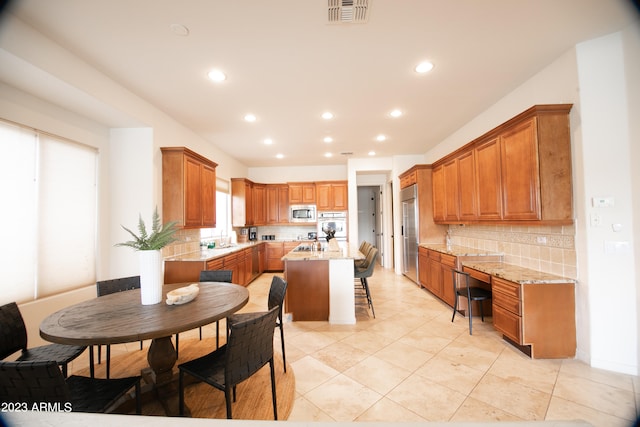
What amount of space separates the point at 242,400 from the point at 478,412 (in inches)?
68.2

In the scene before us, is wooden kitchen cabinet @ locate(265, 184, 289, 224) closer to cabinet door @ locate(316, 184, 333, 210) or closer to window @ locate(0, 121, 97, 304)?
cabinet door @ locate(316, 184, 333, 210)

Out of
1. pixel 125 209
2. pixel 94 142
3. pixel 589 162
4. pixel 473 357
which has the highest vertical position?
pixel 94 142

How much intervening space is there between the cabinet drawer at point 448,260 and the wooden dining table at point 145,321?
2889mm

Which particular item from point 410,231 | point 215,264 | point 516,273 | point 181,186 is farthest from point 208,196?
point 516,273

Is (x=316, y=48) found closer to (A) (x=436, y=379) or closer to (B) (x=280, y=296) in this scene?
(B) (x=280, y=296)

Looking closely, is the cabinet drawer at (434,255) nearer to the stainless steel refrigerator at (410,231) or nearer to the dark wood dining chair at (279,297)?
the stainless steel refrigerator at (410,231)

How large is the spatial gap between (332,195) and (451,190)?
3.20 metres

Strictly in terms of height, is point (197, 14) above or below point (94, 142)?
above

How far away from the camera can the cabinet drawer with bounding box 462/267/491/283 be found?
2.79m

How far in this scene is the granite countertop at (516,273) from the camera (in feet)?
7.43

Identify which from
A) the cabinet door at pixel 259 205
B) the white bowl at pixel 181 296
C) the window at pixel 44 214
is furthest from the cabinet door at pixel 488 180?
the cabinet door at pixel 259 205

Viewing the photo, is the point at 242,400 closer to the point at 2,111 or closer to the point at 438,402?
the point at 438,402

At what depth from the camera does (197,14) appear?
1.83m

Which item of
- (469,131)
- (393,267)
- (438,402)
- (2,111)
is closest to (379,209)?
(393,267)
